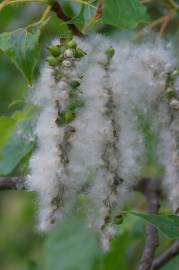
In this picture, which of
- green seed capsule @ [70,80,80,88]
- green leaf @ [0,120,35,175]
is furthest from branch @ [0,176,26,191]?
green seed capsule @ [70,80,80,88]

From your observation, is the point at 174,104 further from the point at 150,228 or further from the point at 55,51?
the point at 150,228

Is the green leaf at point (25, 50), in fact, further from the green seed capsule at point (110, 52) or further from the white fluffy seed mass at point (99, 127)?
the green seed capsule at point (110, 52)

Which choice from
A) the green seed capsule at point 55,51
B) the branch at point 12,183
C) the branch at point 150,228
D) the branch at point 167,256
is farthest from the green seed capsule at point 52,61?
the branch at point 167,256

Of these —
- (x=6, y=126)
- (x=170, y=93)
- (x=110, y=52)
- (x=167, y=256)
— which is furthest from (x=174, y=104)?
(x=167, y=256)

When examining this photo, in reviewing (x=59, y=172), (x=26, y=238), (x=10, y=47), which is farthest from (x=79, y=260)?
(x=26, y=238)

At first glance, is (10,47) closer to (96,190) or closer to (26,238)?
(96,190)

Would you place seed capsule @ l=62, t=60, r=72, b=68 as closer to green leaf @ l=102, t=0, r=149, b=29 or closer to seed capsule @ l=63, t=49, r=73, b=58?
seed capsule @ l=63, t=49, r=73, b=58
